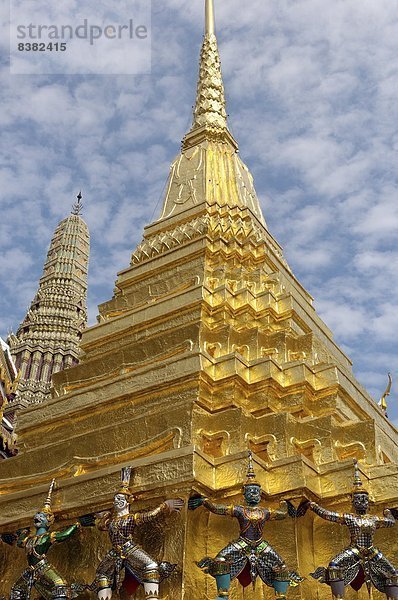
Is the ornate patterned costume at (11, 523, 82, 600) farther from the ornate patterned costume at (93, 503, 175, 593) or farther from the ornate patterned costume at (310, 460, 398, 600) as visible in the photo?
the ornate patterned costume at (310, 460, 398, 600)

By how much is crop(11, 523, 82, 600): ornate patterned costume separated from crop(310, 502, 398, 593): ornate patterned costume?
11.0ft

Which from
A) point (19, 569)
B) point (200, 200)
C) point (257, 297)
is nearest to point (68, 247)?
point (200, 200)

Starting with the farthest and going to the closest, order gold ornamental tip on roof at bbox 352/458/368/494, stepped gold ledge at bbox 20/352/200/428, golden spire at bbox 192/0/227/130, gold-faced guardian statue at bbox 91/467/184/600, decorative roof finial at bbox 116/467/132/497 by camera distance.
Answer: golden spire at bbox 192/0/227/130 → stepped gold ledge at bbox 20/352/200/428 → decorative roof finial at bbox 116/467/132/497 → gold ornamental tip on roof at bbox 352/458/368/494 → gold-faced guardian statue at bbox 91/467/184/600

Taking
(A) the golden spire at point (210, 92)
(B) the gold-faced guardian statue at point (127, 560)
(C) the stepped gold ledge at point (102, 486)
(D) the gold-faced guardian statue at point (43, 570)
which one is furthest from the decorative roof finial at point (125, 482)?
(A) the golden spire at point (210, 92)

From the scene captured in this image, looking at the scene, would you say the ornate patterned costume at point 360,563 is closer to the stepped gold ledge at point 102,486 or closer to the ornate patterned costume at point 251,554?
the ornate patterned costume at point 251,554

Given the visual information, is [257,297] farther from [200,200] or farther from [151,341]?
[200,200]

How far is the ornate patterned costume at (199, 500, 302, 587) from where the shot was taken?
873cm

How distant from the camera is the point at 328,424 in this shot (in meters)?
11.1

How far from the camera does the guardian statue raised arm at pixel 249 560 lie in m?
8.66

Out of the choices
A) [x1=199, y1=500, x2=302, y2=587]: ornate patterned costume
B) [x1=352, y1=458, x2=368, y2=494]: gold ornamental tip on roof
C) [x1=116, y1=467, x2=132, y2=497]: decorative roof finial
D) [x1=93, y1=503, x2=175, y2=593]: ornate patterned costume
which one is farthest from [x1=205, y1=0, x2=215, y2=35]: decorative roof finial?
[x1=199, y1=500, x2=302, y2=587]: ornate patterned costume

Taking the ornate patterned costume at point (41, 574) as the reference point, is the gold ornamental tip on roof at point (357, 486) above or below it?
above

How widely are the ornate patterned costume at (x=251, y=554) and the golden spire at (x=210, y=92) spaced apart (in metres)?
16.3

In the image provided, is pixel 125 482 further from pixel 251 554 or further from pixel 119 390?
pixel 119 390

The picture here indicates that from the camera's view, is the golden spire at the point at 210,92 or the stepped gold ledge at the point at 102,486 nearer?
the stepped gold ledge at the point at 102,486
